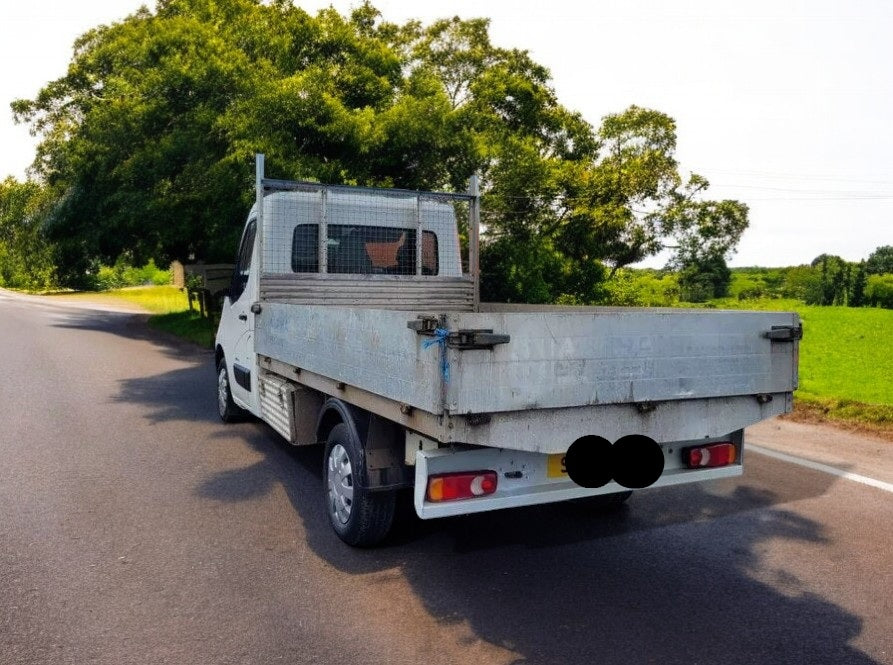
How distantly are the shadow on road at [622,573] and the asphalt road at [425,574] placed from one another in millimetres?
15

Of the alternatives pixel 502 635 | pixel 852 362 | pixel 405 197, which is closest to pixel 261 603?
pixel 502 635

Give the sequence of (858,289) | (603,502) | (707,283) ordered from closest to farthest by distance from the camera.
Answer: (603,502)
(707,283)
(858,289)

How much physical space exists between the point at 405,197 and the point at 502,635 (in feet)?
15.0

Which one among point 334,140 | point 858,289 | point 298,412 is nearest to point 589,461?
point 298,412

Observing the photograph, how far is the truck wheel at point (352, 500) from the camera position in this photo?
4.56 m

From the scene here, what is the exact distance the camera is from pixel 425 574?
4.39m

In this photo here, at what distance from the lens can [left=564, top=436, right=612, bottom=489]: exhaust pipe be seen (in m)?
3.93

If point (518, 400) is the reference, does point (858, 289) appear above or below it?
above

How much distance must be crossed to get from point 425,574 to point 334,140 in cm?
1321

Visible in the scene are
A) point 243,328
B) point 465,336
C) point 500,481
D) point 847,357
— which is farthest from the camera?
point 847,357

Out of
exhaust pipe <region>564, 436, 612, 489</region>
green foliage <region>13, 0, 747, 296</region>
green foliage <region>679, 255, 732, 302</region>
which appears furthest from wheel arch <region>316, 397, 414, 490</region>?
green foliage <region>679, 255, 732, 302</region>

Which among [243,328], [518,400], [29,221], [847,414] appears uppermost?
[29,221]

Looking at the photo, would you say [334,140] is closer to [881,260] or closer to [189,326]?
[189,326]

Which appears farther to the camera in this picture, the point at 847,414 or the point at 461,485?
the point at 847,414
